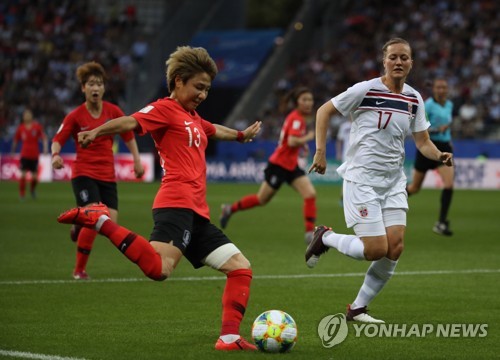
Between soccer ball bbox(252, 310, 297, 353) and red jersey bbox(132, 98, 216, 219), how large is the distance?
0.91m

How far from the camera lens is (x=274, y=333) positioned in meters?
6.98

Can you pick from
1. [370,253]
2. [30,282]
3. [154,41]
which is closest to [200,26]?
[154,41]

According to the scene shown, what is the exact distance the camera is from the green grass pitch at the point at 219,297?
7.26 meters

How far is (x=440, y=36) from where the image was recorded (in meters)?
38.7

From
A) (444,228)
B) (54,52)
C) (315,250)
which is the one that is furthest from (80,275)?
(54,52)

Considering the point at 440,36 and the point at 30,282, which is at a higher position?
the point at 440,36

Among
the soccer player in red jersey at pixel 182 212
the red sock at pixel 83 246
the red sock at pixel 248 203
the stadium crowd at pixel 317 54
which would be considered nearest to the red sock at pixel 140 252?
the soccer player in red jersey at pixel 182 212

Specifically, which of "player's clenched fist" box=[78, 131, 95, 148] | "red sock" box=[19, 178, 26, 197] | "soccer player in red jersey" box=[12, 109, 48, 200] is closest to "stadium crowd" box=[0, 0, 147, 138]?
"soccer player in red jersey" box=[12, 109, 48, 200]

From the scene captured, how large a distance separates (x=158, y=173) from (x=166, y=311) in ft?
100

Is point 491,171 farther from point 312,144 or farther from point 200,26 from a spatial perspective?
point 200,26

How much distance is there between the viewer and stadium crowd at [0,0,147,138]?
4309cm

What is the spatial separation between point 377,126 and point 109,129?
2.67 metres

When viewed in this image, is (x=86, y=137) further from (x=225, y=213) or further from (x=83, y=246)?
(x=225, y=213)

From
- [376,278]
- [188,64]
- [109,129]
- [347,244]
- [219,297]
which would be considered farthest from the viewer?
[219,297]
